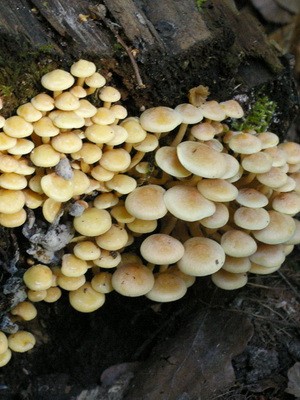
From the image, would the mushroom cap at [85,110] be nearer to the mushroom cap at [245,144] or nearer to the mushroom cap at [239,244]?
the mushroom cap at [245,144]

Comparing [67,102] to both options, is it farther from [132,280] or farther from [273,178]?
[273,178]

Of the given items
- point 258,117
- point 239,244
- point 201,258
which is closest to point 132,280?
point 201,258

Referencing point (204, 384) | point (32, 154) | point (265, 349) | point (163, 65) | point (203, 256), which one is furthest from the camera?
point (265, 349)

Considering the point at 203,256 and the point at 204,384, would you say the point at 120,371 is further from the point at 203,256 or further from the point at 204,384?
the point at 203,256

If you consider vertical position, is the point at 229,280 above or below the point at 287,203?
below

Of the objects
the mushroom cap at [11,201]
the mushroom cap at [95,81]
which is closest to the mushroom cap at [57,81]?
the mushroom cap at [95,81]

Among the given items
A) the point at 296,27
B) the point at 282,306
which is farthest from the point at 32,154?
the point at 296,27

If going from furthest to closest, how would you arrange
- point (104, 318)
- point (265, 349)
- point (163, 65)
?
point (104, 318), point (265, 349), point (163, 65)
